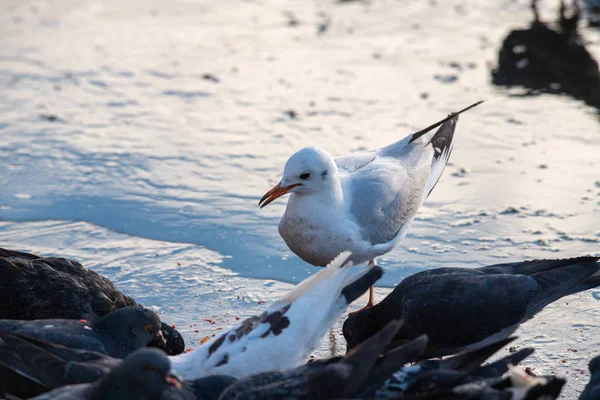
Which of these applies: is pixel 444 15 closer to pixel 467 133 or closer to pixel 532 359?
pixel 467 133

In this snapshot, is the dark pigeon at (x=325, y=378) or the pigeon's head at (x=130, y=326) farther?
the pigeon's head at (x=130, y=326)

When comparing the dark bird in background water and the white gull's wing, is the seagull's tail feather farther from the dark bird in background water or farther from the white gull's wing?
the dark bird in background water

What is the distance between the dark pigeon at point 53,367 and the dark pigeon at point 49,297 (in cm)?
79

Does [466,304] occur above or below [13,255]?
below

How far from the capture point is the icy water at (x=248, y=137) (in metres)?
7.01

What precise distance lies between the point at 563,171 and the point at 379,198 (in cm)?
249

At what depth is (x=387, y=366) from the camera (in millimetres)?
4773

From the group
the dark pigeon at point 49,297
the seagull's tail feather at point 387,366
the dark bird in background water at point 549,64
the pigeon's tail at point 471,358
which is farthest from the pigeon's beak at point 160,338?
the dark bird in background water at point 549,64

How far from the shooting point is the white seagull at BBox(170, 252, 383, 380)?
203 inches

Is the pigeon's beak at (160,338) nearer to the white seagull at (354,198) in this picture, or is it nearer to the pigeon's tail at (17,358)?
the pigeon's tail at (17,358)

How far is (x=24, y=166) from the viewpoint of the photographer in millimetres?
8633

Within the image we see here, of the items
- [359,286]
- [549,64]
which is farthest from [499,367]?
[549,64]

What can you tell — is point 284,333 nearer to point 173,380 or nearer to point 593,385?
point 173,380

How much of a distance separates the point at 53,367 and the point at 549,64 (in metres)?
7.68
